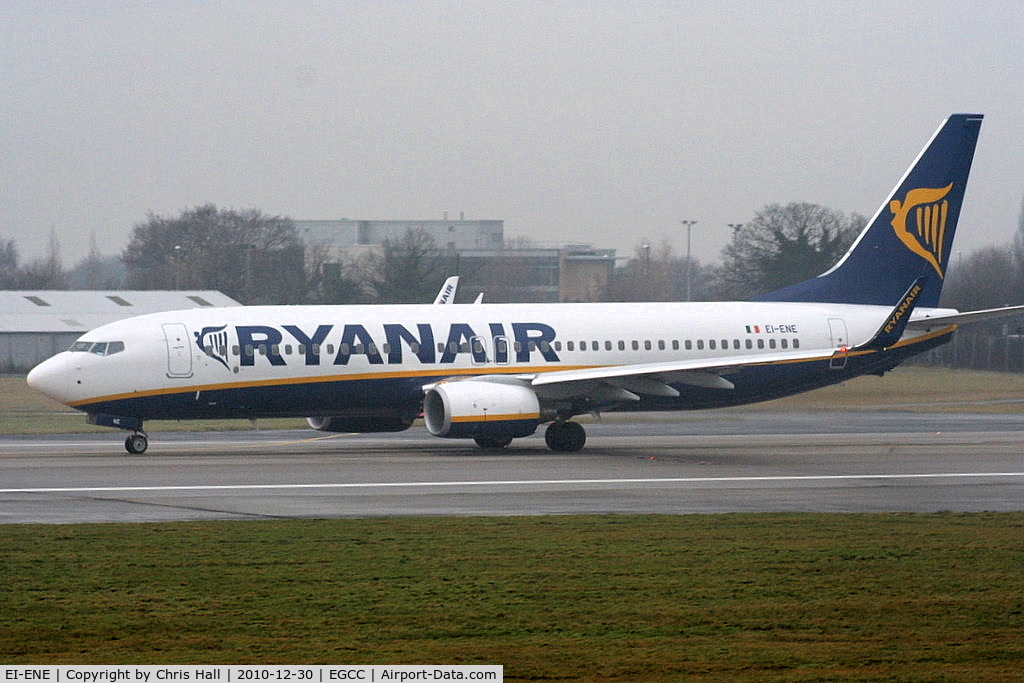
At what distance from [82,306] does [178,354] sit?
54.7 meters

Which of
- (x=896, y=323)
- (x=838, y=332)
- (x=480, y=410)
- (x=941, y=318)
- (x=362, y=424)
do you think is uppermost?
(x=941, y=318)

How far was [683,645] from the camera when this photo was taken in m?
11.9

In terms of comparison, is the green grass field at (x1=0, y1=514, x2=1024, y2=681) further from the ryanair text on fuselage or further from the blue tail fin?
the blue tail fin

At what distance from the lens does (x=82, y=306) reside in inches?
3319

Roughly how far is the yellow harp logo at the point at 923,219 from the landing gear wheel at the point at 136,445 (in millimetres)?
19403

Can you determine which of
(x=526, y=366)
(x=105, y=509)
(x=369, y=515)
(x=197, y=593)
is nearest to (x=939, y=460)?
(x=526, y=366)

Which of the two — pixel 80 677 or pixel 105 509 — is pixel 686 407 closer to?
pixel 105 509

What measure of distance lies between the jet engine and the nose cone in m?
7.68

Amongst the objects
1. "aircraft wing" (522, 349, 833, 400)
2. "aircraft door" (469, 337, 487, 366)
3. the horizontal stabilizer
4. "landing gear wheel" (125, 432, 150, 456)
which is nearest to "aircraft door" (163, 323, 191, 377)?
"landing gear wheel" (125, 432, 150, 456)

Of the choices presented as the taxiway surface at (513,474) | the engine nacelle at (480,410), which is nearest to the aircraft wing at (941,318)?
the taxiway surface at (513,474)

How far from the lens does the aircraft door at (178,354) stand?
3231 cm

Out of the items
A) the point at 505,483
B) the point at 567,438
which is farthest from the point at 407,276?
the point at 505,483

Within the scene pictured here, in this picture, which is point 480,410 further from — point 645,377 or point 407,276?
point 407,276

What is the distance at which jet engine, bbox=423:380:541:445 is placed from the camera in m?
31.5
